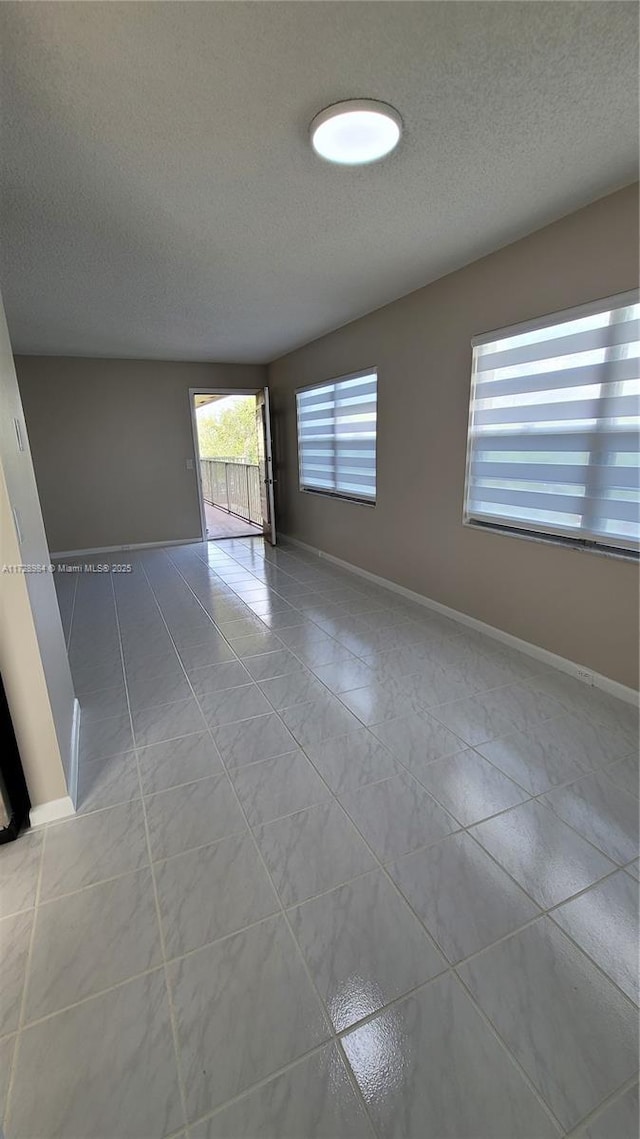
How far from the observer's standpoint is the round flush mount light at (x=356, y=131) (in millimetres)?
1566

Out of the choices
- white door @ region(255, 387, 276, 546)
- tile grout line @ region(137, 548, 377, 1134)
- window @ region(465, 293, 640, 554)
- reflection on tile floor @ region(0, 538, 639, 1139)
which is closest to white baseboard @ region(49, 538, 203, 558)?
white door @ region(255, 387, 276, 546)

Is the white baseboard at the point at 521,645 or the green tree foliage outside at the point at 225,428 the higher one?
the green tree foliage outside at the point at 225,428

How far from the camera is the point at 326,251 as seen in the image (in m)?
2.72

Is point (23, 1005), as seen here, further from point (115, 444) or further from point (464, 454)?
point (115, 444)

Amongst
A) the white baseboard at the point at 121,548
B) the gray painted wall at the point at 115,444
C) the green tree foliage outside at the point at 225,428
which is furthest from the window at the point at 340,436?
the green tree foliage outside at the point at 225,428

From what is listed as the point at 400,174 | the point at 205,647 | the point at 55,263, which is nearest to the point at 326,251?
the point at 400,174

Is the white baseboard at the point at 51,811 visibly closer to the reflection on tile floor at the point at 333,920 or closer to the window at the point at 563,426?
the reflection on tile floor at the point at 333,920

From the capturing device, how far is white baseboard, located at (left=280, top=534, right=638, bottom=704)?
244cm

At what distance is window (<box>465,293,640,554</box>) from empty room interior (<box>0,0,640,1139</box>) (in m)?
0.02

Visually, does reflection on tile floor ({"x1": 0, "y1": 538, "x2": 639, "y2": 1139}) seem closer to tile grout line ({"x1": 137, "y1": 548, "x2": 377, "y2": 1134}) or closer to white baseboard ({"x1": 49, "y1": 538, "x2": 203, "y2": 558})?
tile grout line ({"x1": 137, "y1": 548, "x2": 377, "y2": 1134})

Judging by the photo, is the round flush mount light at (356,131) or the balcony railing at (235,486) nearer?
the round flush mount light at (356,131)

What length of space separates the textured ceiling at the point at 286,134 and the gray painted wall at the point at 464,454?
0.20m

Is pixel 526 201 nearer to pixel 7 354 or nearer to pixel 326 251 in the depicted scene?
pixel 326 251

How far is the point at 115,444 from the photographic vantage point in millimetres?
5875
